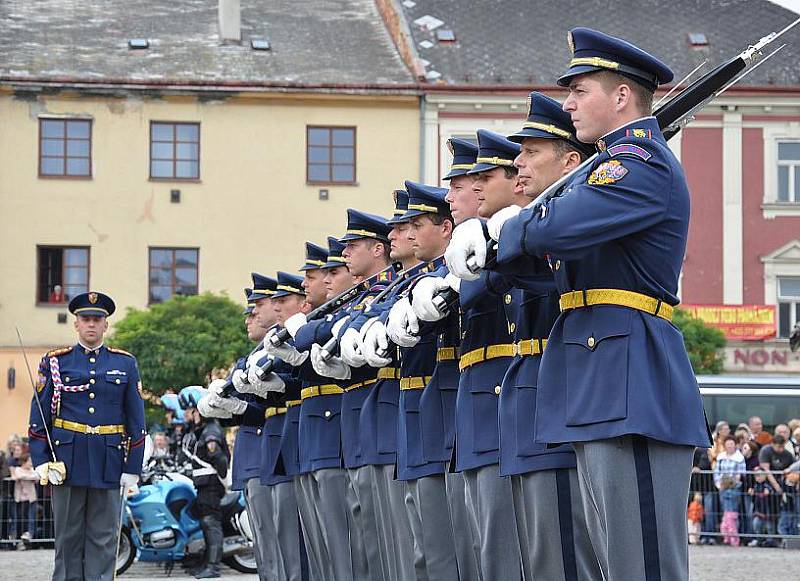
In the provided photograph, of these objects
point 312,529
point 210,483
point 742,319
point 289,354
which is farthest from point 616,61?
point 742,319

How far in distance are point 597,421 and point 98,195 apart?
3223 centimetres

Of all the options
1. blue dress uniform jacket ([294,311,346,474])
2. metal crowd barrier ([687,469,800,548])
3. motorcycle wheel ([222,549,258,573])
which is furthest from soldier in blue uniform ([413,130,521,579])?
metal crowd barrier ([687,469,800,548])

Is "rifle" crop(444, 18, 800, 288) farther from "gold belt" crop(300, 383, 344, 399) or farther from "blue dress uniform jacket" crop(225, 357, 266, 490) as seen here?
"blue dress uniform jacket" crop(225, 357, 266, 490)

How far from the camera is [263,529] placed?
11.4 meters

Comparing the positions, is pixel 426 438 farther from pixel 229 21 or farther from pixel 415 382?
pixel 229 21

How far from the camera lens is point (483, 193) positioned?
7051 millimetres

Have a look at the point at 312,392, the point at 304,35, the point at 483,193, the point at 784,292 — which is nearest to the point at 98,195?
the point at 304,35

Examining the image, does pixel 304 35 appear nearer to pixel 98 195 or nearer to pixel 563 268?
pixel 98 195

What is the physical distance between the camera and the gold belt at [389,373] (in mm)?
8531

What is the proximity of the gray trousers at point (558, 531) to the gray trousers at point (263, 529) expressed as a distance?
17.7ft

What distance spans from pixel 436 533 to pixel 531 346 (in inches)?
69.1

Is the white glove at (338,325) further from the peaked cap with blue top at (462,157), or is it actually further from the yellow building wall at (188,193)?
the yellow building wall at (188,193)

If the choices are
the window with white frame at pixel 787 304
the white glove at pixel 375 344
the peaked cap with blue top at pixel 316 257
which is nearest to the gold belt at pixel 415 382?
the white glove at pixel 375 344

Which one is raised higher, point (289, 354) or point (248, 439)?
point (289, 354)
